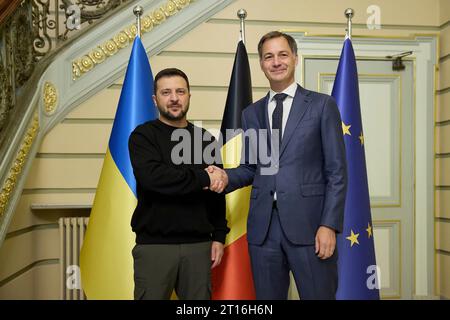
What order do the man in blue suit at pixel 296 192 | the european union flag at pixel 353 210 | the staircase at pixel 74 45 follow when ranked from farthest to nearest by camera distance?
the staircase at pixel 74 45 → the european union flag at pixel 353 210 → the man in blue suit at pixel 296 192

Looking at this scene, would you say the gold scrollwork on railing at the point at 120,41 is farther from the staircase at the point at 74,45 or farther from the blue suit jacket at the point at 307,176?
the blue suit jacket at the point at 307,176

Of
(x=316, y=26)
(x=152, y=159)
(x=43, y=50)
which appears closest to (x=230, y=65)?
(x=316, y=26)

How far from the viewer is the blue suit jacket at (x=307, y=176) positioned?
5.42 ft

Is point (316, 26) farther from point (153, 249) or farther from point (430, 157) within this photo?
point (153, 249)

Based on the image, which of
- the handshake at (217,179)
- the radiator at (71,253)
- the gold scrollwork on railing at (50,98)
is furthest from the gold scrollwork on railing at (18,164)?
the handshake at (217,179)

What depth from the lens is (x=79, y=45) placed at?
2871 mm

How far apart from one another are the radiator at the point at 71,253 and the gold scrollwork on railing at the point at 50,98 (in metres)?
0.71

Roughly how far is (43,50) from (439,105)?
2.85m

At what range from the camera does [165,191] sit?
5.46ft

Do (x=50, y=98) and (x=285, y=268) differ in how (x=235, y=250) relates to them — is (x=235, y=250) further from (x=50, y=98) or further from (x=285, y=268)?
(x=50, y=98)

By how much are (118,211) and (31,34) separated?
4.24 feet

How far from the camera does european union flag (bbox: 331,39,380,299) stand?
8.07 feet

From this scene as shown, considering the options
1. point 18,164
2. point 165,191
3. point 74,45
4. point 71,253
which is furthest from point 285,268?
point 74,45

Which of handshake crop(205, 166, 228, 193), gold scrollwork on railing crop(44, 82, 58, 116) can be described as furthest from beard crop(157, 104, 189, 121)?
gold scrollwork on railing crop(44, 82, 58, 116)
